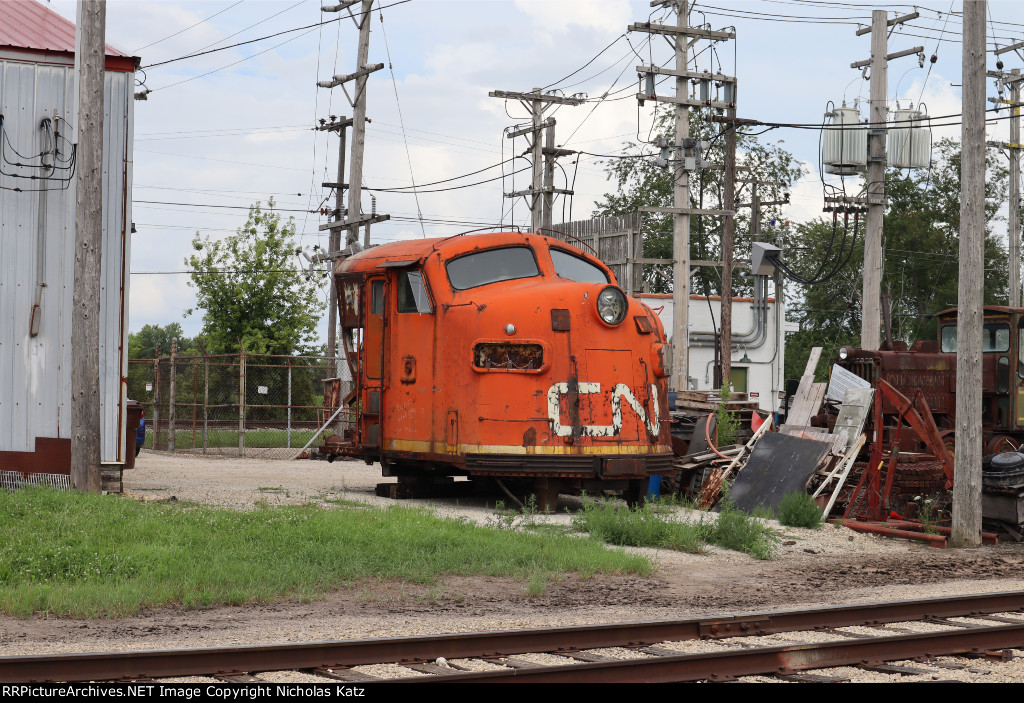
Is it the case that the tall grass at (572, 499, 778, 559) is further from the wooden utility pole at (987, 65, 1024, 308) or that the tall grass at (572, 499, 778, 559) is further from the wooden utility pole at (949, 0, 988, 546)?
the wooden utility pole at (987, 65, 1024, 308)

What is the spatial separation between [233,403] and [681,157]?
1384 cm

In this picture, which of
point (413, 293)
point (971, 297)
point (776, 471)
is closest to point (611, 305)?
point (413, 293)

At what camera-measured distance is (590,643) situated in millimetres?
7277

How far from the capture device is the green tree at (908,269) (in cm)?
5419

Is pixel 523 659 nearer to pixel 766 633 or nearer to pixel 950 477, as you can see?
pixel 766 633

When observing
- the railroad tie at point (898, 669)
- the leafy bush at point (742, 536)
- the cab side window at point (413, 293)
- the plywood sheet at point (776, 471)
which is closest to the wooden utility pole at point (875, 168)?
the plywood sheet at point (776, 471)

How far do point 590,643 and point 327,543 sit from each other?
166 inches

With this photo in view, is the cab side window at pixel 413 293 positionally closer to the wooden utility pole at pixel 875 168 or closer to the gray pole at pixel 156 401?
the wooden utility pole at pixel 875 168

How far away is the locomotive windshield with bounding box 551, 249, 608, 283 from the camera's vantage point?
1570cm

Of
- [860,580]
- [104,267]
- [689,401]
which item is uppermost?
[104,267]

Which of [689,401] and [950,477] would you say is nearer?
[950,477]

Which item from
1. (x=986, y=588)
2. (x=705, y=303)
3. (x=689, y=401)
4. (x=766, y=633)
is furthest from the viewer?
(x=705, y=303)

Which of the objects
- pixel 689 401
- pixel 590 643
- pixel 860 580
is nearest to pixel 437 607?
pixel 590 643
